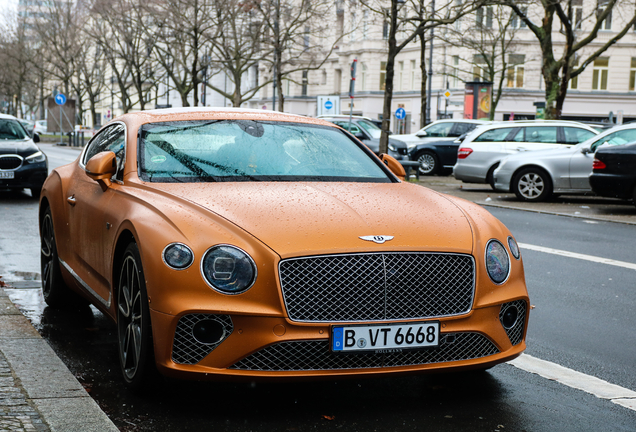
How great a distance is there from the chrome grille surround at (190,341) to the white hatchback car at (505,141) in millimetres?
16547

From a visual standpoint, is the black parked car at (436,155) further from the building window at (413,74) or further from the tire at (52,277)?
the building window at (413,74)

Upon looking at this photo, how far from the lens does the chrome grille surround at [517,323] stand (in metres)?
4.35

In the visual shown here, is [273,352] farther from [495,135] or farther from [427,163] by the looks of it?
[427,163]

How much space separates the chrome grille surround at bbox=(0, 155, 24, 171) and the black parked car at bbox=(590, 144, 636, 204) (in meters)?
10.00

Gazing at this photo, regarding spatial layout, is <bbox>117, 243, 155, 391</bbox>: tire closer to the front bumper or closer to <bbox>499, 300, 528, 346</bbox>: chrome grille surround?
the front bumper

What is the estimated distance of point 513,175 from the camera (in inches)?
722

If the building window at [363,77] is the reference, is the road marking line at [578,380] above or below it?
below

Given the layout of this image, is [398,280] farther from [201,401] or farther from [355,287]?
[201,401]

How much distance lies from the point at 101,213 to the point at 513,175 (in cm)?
1418

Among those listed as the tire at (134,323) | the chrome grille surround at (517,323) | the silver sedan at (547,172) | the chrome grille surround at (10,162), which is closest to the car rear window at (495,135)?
the silver sedan at (547,172)

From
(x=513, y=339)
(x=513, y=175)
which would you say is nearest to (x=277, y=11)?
(x=513, y=175)

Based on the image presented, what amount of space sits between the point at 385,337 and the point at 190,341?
859 millimetres

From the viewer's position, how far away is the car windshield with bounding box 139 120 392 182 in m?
5.10

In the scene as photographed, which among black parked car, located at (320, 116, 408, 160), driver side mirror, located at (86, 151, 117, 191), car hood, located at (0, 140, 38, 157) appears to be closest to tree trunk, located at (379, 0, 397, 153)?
black parked car, located at (320, 116, 408, 160)
